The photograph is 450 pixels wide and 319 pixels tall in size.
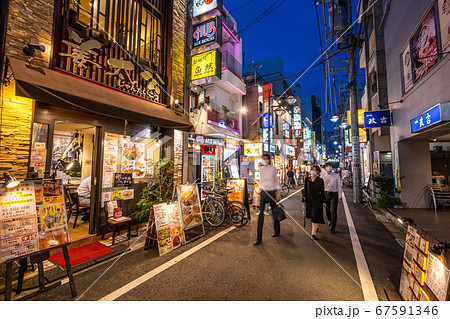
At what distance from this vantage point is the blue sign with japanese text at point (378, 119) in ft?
34.5

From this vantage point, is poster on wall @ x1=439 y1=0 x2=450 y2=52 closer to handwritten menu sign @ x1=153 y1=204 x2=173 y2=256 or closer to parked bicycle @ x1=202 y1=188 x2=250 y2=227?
parked bicycle @ x1=202 y1=188 x2=250 y2=227

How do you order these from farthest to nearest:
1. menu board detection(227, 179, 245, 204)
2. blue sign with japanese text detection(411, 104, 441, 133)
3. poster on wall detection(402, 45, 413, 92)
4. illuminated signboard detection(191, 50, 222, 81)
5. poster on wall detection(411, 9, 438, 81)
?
poster on wall detection(402, 45, 413, 92)
illuminated signboard detection(191, 50, 222, 81)
menu board detection(227, 179, 245, 204)
poster on wall detection(411, 9, 438, 81)
blue sign with japanese text detection(411, 104, 441, 133)

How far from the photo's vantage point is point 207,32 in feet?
28.0

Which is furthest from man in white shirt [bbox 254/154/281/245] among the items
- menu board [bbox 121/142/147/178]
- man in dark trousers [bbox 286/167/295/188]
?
man in dark trousers [bbox 286/167/295/188]

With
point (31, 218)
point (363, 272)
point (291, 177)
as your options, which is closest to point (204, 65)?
point (31, 218)

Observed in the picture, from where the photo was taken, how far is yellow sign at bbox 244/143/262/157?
1719cm

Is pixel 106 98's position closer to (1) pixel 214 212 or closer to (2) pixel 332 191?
(1) pixel 214 212

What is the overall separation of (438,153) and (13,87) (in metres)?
19.2

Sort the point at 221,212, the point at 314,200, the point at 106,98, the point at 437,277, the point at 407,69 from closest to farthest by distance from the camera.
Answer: the point at 437,277 → the point at 106,98 → the point at 314,200 → the point at 221,212 → the point at 407,69

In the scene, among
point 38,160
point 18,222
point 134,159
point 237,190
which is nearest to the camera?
point 18,222

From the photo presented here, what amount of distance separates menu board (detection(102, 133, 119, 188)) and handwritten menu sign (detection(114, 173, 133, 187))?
0.41ft

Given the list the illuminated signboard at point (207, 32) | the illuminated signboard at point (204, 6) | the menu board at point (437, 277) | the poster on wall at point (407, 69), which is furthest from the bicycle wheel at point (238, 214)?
the poster on wall at point (407, 69)

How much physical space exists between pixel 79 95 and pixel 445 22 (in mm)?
10551
